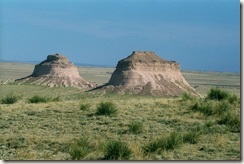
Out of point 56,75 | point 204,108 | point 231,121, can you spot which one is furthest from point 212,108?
point 56,75

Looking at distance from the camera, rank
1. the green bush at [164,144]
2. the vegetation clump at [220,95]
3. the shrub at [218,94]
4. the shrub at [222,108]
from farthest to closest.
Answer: the shrub at [218,94], the vegetation clump at [220,95], the shrub at [222,108], the green bush at [164,144]

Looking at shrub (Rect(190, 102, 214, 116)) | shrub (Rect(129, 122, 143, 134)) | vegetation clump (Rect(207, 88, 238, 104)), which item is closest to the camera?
shrub (Rect(129, 122, 143, 134))

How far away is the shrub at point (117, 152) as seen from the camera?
995 centimetres

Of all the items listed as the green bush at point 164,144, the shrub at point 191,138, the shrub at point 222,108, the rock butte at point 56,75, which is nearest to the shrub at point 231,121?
the shrub at point 222,108

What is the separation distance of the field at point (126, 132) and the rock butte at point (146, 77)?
45333mm

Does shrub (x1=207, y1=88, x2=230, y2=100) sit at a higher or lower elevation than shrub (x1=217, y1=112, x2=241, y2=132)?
higher

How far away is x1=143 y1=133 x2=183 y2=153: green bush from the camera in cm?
1065

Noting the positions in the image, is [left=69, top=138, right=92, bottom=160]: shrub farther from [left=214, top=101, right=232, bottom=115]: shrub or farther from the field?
[left=214, top=101, right=232, bottom=115]: shrub

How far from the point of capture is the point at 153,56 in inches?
2960

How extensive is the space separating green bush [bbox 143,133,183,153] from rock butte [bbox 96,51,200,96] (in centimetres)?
5164

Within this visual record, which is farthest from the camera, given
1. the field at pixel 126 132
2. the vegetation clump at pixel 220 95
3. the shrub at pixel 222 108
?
the vegetation clump at pixel 220 95

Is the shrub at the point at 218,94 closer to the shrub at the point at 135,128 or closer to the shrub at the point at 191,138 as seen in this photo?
the shrub at the point at 135,128

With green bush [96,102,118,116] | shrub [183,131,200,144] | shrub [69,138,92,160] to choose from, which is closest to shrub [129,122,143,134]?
shrub [183,131,200,144]

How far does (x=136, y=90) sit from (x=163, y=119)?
161 ft
